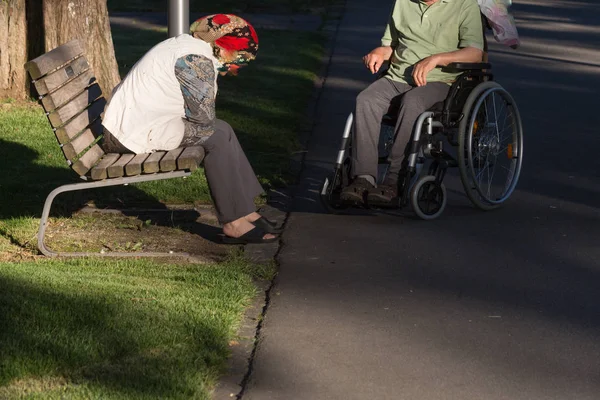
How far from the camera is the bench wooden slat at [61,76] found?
21.6ft

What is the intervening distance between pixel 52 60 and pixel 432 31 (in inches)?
91.6

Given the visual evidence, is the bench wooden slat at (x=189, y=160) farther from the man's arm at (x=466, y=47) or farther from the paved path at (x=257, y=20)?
the paved path at (x=257, y=20)

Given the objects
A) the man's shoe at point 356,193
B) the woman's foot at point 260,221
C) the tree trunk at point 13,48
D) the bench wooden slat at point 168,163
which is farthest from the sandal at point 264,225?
the tree trunk at point 13,48

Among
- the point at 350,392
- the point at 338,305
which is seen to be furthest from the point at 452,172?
the point at 350,392

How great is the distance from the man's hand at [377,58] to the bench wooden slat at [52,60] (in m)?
1.78

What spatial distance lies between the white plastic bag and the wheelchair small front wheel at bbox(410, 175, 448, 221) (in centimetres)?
98

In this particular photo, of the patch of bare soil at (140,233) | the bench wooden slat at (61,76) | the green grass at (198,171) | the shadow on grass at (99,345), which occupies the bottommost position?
the green grass at (198,171)

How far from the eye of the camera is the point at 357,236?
697 cm

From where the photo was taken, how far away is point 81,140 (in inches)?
267

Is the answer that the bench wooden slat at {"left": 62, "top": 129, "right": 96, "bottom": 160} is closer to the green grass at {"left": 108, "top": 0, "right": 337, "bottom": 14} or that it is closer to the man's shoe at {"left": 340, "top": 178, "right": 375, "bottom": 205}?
the man's shoe at {"left": 340, "top": 178, "right": 375, "bottom": 205}

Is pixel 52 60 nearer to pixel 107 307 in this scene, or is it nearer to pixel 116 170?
pixel 116 170

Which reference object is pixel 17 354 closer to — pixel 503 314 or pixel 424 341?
pixel 424 341

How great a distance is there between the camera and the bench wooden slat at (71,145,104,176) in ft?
21.4

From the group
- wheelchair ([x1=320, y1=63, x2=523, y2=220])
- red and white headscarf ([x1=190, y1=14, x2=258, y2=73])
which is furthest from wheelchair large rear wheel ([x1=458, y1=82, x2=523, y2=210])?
red and white headscarf ([x1=190, y1=14, x2=258, y2=73])
